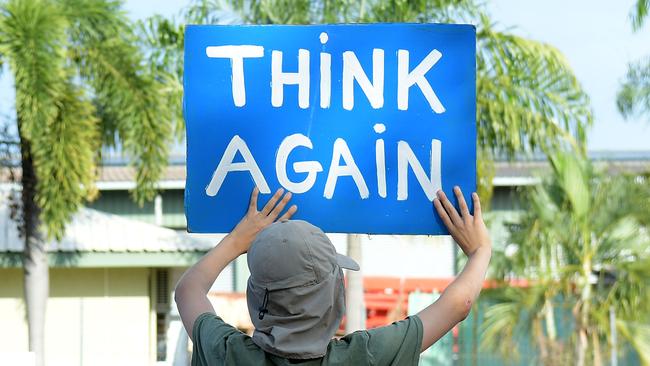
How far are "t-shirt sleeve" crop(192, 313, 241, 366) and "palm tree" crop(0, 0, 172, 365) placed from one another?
12.0m

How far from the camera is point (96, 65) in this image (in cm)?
1605

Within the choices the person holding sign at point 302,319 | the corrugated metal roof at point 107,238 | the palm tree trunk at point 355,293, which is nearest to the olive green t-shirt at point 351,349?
the person holding sign at point 302,319

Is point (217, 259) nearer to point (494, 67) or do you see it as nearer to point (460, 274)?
point (460, 274)

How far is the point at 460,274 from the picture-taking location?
3.12 meters

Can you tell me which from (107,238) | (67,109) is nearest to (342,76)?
(67,109)

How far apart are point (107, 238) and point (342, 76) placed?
14.7 meters

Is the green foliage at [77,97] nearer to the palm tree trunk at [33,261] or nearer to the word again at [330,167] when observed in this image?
the palm tree trunk at [33,261]

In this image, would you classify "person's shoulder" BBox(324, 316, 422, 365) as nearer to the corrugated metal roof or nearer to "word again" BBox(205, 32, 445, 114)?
"word again" BBox(205, 32, 445, 114)

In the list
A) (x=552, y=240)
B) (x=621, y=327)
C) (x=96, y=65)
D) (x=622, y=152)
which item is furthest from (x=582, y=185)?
(x=622, y=152)

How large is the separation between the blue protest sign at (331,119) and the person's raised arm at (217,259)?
0.07m

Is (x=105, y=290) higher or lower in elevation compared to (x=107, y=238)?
lower

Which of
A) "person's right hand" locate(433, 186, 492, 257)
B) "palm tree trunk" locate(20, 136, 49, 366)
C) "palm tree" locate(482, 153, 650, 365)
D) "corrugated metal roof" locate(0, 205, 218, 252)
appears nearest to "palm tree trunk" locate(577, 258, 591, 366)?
"palm tree" locate(482, 153, 650, 365)

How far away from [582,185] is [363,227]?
1584 cm

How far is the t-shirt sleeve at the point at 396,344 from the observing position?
9.22 ft
